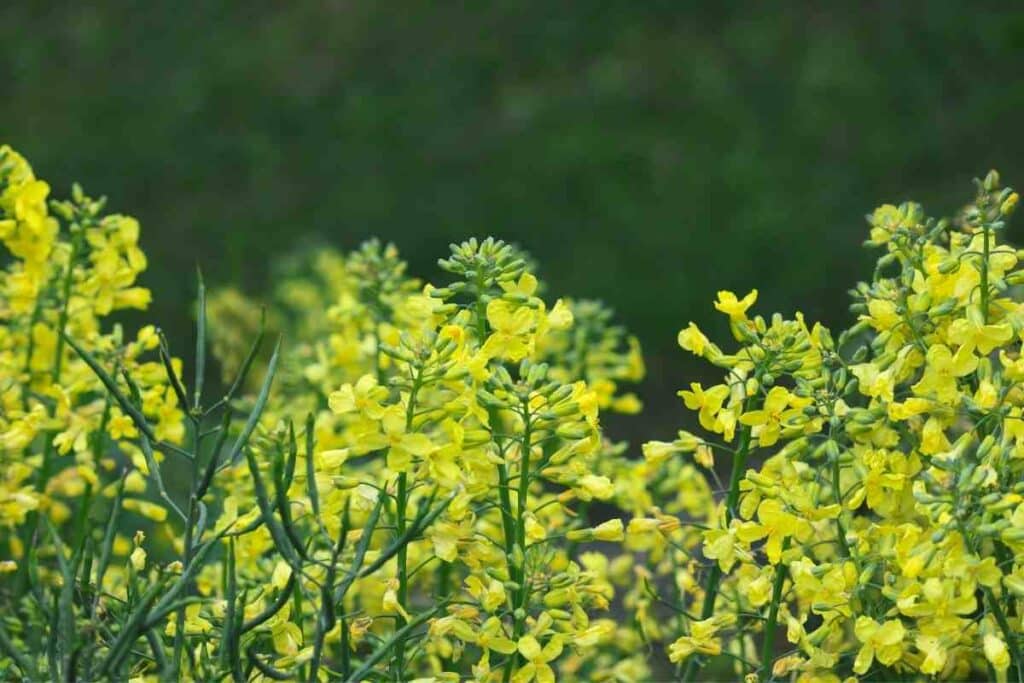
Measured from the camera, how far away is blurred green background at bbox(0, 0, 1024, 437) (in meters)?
7.02

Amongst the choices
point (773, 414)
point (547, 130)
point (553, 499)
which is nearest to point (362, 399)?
point (553, 499)

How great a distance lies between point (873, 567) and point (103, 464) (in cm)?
144

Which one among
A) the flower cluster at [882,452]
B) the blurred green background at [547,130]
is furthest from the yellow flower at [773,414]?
the blurred green background at [547,130]

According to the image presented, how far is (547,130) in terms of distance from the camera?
25.7 ft

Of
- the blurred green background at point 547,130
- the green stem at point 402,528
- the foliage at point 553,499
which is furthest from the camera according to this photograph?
the blurred green background at point 547,130

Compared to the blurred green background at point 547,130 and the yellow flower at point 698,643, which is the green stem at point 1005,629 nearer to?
the yellow flower at point 698,643

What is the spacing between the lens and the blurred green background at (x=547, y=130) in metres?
7.02

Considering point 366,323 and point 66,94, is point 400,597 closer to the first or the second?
point 366,323

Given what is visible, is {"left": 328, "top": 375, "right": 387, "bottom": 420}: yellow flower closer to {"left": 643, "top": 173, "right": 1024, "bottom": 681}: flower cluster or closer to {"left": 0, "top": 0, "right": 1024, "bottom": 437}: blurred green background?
{"left": 643, "top": 173, "right": 1024, "bottom": 681}: flower cluster

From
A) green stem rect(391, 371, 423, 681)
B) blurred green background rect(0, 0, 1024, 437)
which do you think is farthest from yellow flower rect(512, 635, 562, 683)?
blurred green background rect(0, 0, 1024, 437)

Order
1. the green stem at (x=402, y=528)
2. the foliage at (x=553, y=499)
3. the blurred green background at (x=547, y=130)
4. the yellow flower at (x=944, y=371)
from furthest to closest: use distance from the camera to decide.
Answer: the blurred green background at (x=547, y=130), the yellow flower at (x=944, y=371), the green stem at (x=402, y=528), the foliage at (x=553, y=499)

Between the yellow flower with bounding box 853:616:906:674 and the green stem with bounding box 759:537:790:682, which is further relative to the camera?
the green stem with bounding box 759:537:790:682

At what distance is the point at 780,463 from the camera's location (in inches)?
86.1

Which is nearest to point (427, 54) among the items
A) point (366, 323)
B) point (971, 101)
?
point (971, 101)
